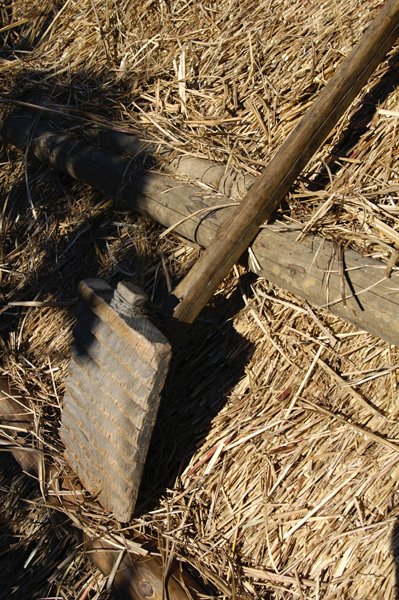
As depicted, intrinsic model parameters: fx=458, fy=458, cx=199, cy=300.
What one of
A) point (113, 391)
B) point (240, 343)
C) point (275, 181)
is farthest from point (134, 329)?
point (275, 181)

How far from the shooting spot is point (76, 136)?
2.68 meters

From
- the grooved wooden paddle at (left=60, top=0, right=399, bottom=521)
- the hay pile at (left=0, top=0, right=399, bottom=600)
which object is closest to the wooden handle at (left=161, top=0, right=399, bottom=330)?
the grooved wooden paddle at (left=60, top=0, right=399, bottom=521)

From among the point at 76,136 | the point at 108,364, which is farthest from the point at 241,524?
the point at 76,136

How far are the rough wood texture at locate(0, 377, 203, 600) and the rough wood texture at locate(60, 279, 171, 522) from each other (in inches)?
5.4

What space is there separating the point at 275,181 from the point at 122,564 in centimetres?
157

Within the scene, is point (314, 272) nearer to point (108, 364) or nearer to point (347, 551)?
point (108, 364)

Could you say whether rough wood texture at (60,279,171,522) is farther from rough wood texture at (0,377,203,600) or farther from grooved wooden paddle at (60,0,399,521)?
rough wood texture at (0,377,203,600)

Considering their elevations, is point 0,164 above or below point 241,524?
above

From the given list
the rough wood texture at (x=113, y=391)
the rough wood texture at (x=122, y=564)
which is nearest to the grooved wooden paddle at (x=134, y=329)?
the rough wood texture at (x=113, y=391)

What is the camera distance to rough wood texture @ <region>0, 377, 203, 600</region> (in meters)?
1.62

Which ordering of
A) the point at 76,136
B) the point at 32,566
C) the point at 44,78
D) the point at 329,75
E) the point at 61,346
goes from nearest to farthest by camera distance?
1. the point at 32,566
2. the point at 329,75
3. the point at 61,346
4. the point at 76,136
5. the point at 44,78

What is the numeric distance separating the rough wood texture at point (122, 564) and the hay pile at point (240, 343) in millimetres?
66

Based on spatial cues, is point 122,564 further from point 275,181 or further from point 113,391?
point 275,181

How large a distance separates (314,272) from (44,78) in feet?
8.51
